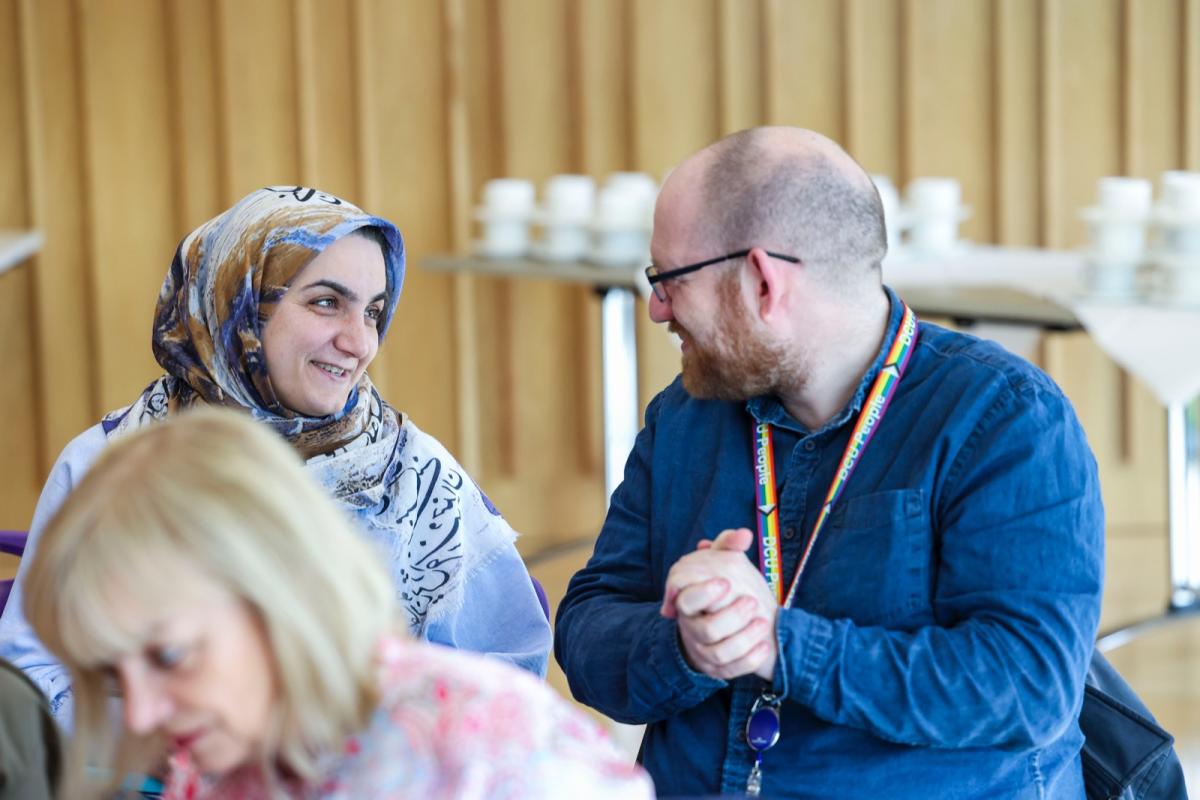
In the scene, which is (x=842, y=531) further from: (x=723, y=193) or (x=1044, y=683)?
(x=723, y=193)

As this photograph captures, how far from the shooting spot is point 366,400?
2314 millimetres

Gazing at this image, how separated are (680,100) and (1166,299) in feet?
7.39

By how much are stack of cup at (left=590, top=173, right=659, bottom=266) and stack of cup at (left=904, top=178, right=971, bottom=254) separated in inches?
30.8

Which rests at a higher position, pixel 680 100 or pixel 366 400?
pixel 680 100

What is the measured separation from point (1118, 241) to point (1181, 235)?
0.54 feet

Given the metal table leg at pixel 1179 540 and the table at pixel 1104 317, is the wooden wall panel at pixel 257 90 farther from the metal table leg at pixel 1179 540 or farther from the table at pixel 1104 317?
the metal table leg at pixel 1179 540

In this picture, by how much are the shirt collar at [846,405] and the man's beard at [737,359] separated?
3cm

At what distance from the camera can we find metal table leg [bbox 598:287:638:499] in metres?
4.94

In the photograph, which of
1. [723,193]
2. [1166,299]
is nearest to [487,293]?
[1166,299]

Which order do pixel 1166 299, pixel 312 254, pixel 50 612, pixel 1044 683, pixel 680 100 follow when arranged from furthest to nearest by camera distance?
1. pixel 680 100
2. pixel 1166 299
3. pixel 312 254
4. pixel 1044 683
5. pixel 50 612

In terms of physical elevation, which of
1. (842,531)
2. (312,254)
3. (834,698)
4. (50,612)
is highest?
(312,254)

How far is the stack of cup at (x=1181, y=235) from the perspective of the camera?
3656 mm

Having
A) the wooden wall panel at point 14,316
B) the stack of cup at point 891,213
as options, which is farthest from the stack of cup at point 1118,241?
the wooden wall panel at point 14,316

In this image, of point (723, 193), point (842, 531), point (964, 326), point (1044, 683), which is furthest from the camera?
point (964, 326)
